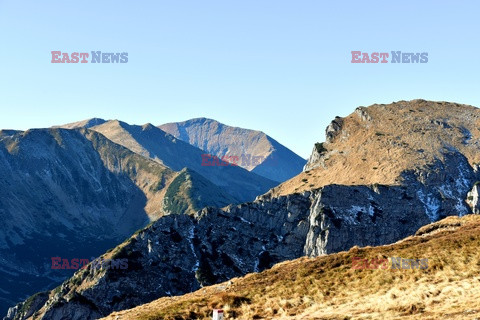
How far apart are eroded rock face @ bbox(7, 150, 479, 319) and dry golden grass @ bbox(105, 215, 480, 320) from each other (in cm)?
10787

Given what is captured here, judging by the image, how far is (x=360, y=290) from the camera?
4919 cm

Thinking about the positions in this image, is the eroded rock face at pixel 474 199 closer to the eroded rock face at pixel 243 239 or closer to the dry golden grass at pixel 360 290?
the eroded rock face at pixel 243 239

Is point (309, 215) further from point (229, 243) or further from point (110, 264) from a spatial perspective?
point (110, 264)

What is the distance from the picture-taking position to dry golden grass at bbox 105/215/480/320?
40.7 m

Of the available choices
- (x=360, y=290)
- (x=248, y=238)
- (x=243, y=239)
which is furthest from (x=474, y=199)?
(x=360, y=290)

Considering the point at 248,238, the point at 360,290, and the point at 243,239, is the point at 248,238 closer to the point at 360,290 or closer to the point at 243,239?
the point at 243,239

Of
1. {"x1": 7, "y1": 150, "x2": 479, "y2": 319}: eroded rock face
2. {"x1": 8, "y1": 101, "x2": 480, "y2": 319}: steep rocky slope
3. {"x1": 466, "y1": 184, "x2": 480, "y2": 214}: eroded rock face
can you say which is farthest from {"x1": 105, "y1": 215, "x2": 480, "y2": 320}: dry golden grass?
{"x1": 466, "y1": 184, "x2": 480, "y2": 214}: eroded rock face

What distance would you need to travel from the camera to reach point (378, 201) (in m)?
188

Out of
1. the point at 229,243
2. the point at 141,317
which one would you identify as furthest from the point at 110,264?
the point at 141,317

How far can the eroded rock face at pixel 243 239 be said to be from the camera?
165875 millimetres

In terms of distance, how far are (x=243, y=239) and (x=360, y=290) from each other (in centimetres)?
14000

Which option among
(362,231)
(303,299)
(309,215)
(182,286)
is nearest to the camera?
(303,299)

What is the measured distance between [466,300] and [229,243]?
148097mm

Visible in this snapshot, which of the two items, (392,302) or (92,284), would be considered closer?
(392,302)
